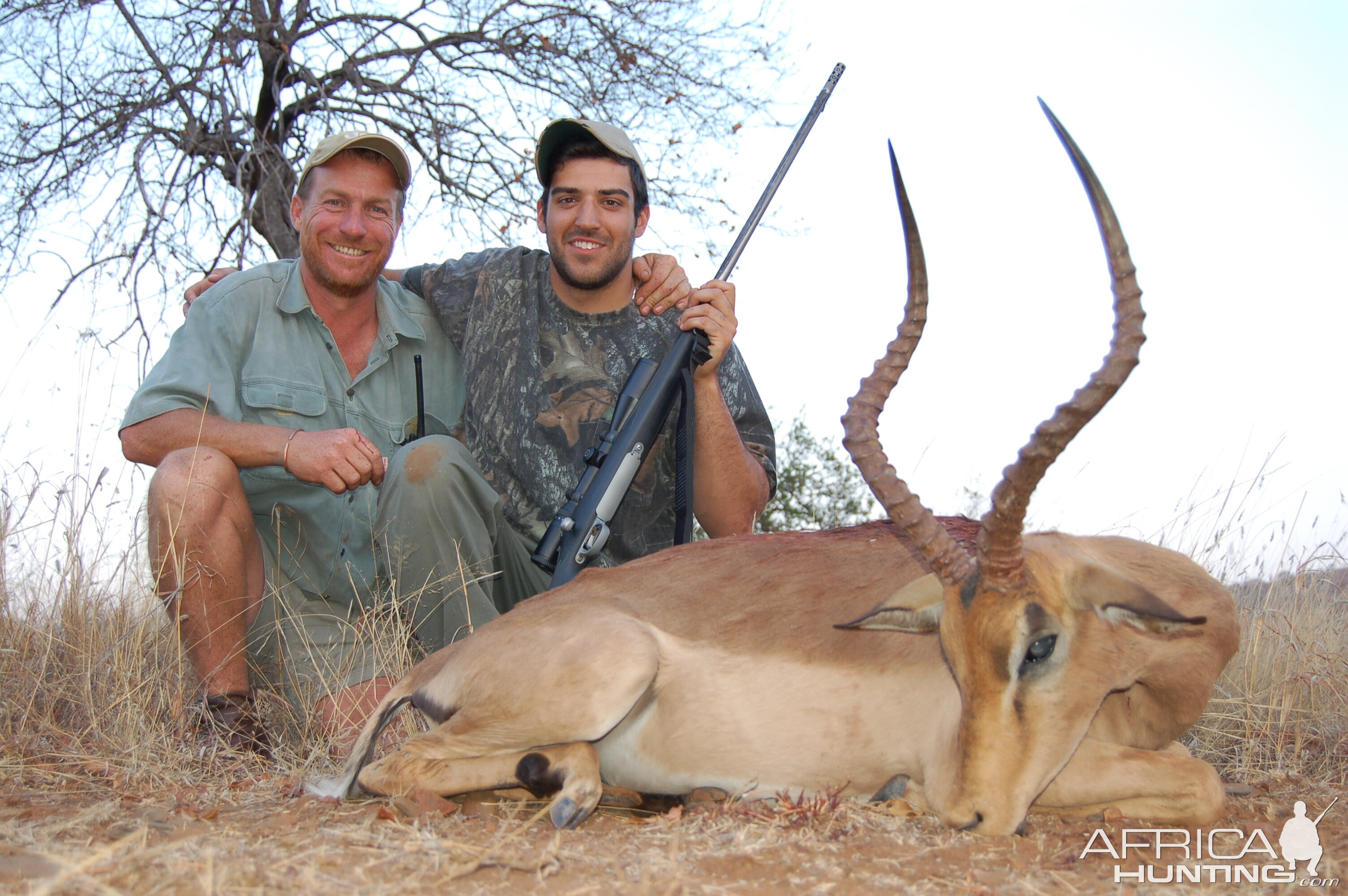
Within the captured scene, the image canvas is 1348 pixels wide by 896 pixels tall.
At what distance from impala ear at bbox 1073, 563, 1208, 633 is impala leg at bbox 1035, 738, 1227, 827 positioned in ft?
1.35

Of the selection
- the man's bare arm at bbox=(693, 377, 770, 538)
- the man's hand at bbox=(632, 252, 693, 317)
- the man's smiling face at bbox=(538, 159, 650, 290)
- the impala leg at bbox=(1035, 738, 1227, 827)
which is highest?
the man's smiling face at bbox=(538, 159, 650, 290)

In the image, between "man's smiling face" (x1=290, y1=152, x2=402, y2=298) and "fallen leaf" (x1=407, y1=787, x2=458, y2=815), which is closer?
"fallen leaf" (x1=407, y1=787, x2=458, y2=815)

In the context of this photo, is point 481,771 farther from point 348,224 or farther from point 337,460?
point 348,224

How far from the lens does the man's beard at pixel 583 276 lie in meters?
5.27

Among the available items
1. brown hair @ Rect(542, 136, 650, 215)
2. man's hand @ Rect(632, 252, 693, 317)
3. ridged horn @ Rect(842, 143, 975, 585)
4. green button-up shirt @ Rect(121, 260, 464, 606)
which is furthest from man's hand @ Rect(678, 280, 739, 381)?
ridged horn @ Rect(842, 143, 975, 585)

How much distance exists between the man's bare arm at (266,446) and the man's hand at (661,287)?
1.60m

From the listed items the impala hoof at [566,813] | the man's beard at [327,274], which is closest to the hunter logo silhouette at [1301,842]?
the impala hoof at [566,813]

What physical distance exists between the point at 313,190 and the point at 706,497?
2.51 metres

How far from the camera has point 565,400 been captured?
5270 mm

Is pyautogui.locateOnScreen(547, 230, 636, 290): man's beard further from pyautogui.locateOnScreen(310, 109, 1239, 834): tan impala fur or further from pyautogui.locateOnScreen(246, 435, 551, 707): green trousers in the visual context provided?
pyautogui.locateOnScreen(310, 109, 1239, 834): tan impala fur

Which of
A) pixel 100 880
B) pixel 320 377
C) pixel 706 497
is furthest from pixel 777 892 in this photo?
pixel 320 377

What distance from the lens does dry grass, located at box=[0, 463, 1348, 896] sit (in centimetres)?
244

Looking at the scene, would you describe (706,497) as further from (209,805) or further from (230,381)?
(209,805)

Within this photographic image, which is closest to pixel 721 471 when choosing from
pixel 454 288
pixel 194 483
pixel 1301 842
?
pixel 454 288
